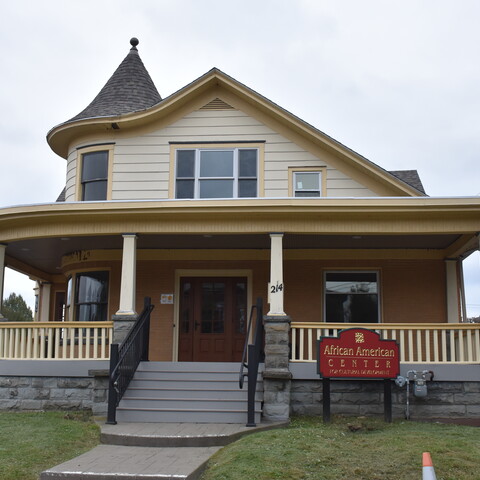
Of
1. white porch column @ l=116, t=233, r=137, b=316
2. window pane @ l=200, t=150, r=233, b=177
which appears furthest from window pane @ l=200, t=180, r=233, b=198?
white porch column @ l=116, t=233, r=137, b=316

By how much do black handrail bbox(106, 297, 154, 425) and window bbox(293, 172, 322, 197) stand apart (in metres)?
4.62

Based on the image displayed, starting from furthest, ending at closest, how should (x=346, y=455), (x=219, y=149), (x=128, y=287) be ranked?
(x=219, y=149) → (x=128, y=287) → (x=346, y=455)

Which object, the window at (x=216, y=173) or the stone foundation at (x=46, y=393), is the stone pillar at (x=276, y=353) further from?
the window at (x=216, y=173)

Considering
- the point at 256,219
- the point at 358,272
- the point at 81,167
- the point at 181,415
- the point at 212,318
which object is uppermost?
the point at 81,167

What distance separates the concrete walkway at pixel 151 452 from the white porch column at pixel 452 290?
5599 millimetres

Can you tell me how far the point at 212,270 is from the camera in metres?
14.4

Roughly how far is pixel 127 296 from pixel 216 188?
405cm

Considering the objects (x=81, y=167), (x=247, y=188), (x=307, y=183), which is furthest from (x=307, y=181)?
(x=81, y=167)

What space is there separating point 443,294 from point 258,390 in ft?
17.8

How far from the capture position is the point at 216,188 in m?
14.7

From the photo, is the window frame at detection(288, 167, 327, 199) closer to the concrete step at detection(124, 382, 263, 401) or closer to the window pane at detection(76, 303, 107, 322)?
the window pane at detection(76, 303, 107, 322)

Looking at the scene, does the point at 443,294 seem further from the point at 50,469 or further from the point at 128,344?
the point at 50,469

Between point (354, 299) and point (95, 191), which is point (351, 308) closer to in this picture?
point (354, 299)

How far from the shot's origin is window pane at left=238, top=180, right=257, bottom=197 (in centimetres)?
1466
